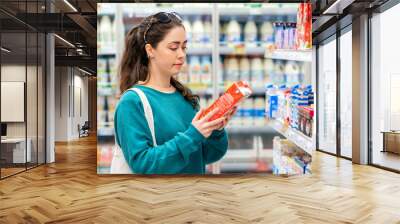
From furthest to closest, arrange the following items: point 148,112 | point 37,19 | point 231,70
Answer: point 37,19, point 231,70, point 148,112

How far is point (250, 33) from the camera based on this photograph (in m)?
2.46

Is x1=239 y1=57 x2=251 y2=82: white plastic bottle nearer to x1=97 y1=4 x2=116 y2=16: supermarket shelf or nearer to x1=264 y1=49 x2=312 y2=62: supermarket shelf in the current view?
x1=264 y1=49 x2=312 y2=62: supermarket shelf

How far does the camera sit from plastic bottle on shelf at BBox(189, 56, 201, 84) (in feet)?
7.77

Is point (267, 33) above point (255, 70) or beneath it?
above

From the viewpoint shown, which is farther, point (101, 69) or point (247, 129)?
point (247, 129)

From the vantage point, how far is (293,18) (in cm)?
243

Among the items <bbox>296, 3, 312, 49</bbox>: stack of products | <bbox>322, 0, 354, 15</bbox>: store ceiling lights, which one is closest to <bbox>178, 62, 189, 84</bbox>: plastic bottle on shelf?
<bbox>296, 3, 312, 49</bbox>: stack of products

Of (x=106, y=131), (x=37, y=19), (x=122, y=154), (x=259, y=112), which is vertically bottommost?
(x=122, y=154)

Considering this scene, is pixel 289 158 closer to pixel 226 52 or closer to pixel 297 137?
pixel 297 137

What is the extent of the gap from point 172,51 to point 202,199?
8.37 ft

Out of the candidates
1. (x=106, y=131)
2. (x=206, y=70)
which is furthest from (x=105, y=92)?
(x=206, y=70)

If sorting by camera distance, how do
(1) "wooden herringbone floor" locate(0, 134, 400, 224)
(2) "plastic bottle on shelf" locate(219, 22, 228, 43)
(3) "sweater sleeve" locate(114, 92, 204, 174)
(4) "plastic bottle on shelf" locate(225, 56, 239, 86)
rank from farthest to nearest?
(1) "wooden herringbone floor" locate(0, 134, 400, 224), (4) "plastic bottle on shelf" locate(225, 56, 239, 86), (2) "plastic bottle on shelf" locate(219, 22, 228, 43), (3) "sweater sleeve" locate(114, 92, 204, 174)

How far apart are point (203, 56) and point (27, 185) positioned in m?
3.87

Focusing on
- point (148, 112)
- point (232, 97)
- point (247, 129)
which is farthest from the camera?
point (247, 129)
